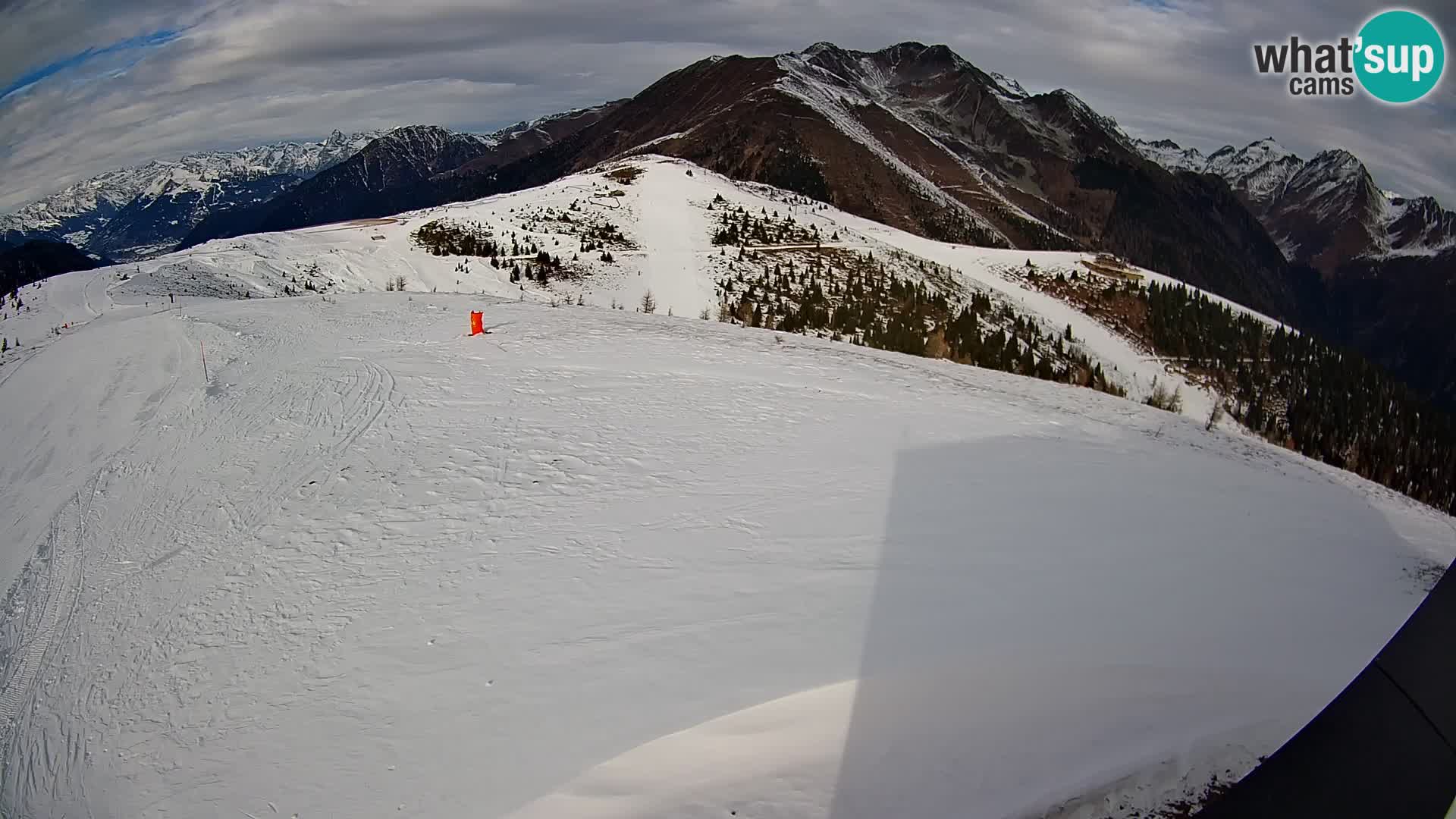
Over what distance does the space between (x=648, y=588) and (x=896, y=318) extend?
61.4 ft

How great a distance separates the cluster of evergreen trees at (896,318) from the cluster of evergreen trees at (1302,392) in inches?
238

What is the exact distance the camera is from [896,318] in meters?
22.2

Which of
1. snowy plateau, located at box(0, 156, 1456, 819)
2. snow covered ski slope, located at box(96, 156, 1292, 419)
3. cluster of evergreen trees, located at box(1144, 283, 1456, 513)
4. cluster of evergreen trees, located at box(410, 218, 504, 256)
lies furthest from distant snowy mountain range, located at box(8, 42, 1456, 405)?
snowy plateau, located at box(0, 156, 1456, 819)

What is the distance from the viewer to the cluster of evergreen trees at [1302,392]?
76.4 ft

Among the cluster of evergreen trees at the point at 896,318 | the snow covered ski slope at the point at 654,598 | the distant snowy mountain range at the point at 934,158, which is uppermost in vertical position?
the distant snowy mountain range at the point at 934,158

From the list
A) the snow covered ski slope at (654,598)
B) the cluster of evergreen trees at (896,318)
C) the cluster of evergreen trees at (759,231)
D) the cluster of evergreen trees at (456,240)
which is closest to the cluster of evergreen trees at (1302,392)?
the cluster of evergreen trees at (896,318)

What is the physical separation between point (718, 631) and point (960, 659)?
1535mm

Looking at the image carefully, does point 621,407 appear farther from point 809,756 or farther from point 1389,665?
point 1389,665

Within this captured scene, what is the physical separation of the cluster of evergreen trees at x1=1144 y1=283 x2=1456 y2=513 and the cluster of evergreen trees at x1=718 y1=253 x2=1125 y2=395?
6.05 metres

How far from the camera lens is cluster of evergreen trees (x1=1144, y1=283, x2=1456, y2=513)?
23.3 m

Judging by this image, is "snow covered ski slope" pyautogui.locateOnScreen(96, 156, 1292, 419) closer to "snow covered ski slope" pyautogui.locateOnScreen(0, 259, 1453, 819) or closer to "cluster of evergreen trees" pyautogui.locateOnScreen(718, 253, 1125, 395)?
"cluster of evergreen trees" pyautogui.locateOnScreen(718, 253, 1125, 395)

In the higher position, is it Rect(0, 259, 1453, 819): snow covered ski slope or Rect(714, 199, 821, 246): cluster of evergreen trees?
Rect(714, 199, 821, 246): cluster of evergreen trees

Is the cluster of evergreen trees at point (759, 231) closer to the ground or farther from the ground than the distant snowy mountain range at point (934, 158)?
closer to the ground

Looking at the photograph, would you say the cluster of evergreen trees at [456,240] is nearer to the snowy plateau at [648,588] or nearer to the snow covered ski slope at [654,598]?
the snowy plateau at [648,588]
